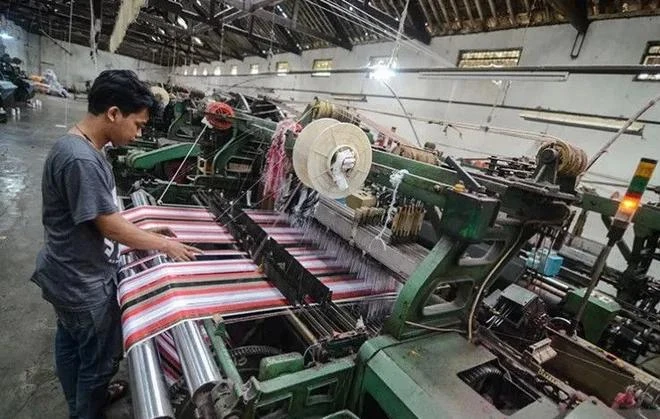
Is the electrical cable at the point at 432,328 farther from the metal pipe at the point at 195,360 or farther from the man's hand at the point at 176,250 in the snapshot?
the man's hand at the point at 176,250

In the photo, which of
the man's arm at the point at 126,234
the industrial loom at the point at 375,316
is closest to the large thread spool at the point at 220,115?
the industrial loom at the point at 375,316

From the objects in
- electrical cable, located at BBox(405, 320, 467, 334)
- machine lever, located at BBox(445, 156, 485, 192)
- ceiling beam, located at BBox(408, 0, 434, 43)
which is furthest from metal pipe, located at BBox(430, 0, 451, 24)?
electrical cable, located at BBox(405, 320, 467, 334)

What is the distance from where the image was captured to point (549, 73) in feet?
10.4

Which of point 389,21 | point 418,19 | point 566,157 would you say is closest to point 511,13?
point 418,19

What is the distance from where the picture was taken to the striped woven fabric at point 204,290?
168 cm

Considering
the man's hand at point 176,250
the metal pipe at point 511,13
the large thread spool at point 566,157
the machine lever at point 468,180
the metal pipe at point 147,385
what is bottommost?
the metal pipe at point 147,385

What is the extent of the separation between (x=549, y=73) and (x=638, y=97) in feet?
11.3

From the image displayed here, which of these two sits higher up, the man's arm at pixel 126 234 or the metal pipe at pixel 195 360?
the man's arm at pixel 126 234

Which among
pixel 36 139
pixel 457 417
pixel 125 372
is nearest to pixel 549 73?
pixel 457 417

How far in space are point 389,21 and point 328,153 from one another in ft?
25.7

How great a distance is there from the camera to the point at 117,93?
55.2 inches

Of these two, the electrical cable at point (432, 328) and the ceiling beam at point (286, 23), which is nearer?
the electrical cable at point (432, 328)

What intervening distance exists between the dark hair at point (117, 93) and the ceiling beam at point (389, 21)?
23.3 feet

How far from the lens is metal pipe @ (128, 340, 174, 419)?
1271mm
